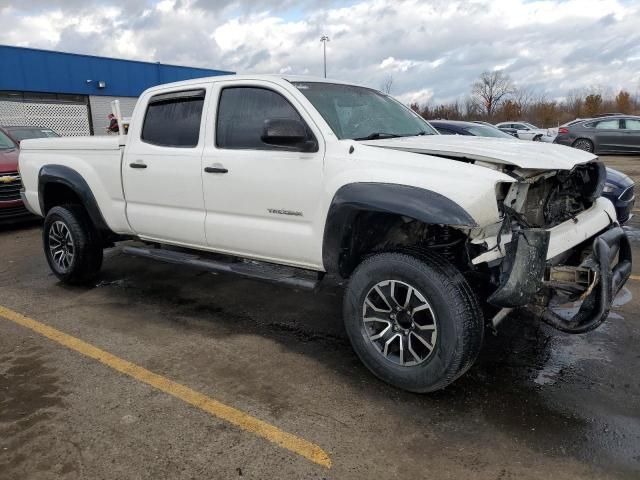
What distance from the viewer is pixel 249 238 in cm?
401

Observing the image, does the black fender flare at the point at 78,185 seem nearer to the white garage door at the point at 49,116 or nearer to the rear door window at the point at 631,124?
the rear door window at the point at 631,124

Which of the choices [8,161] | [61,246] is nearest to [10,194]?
[8,161]

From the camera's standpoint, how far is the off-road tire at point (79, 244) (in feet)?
17.6

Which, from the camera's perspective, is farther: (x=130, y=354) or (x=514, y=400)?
(x=130, y=354)

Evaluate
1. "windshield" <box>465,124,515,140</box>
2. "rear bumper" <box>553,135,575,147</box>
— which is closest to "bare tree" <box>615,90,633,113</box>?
"rear bumper" <box>553,135,575,147</box>

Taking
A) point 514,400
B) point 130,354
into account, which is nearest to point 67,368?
point 130,354

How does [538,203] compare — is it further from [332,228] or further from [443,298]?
[332,228]

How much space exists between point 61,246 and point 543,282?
15.7 feet

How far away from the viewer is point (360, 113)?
4.13 meters

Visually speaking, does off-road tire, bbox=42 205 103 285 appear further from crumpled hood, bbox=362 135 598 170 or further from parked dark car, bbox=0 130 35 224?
parked dark car, bbox=0 130 35 224

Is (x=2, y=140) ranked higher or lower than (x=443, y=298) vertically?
higher

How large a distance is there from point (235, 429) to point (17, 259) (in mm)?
5306

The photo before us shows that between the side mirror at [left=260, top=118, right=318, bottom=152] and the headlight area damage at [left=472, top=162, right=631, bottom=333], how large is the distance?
1.28 meters

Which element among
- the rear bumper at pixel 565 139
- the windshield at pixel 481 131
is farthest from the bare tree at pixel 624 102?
the windshield at pixel 481 131
